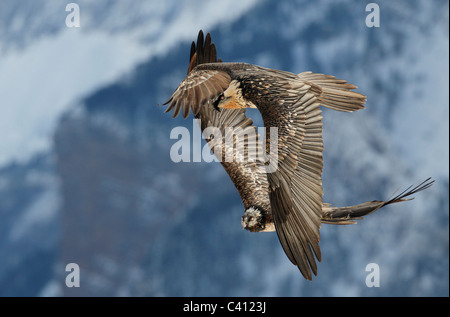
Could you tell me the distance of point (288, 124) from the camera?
7465mm

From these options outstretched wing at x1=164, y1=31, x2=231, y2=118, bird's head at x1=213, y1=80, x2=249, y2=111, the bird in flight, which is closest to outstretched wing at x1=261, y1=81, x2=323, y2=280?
the bird in flight

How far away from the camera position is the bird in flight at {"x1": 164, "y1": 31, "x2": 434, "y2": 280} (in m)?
7.07

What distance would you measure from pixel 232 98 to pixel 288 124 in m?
0.86

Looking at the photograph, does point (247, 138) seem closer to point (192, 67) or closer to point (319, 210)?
point (192, 67)

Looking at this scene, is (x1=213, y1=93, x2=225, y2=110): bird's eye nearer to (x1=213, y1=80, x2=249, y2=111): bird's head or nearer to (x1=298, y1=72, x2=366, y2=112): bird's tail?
(x1=213, y1=80, x2=249, y2=111): bird's head

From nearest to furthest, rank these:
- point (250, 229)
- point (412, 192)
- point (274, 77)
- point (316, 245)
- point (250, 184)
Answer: point (316, 245) < point (412, 192) < point (274, 77) < point (250, 229) < point (250, 184)

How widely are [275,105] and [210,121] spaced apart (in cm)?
229

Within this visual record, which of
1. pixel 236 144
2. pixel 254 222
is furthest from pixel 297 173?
pixel 236 144

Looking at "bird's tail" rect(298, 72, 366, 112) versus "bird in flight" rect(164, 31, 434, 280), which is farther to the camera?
"bird's tail" rect(298, 72, 366, 112)

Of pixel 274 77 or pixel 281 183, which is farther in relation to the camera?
pixel 274 77

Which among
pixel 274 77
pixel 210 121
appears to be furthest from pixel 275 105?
pixel 210 121

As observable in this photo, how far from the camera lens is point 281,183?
7297mm

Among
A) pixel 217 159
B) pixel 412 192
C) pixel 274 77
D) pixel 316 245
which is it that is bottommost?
pixel 316 245

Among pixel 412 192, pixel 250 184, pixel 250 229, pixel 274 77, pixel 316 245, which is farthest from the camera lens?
pixel 250 184
